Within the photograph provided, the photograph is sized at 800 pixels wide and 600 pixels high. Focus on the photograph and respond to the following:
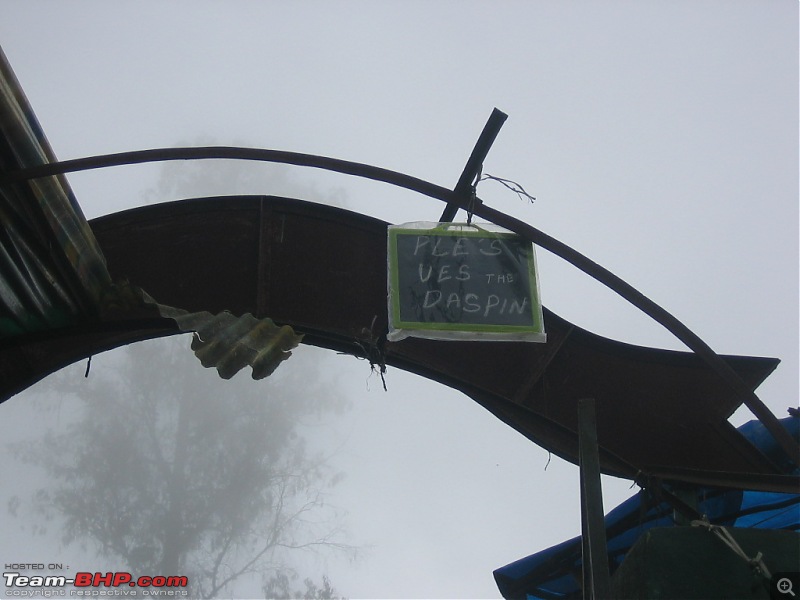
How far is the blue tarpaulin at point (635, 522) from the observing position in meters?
5.95

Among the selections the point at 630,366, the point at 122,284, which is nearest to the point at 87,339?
the point at 122,284

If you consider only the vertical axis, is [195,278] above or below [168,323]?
above

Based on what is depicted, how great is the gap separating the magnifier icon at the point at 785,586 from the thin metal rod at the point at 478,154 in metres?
2.82

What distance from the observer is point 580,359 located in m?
5.62

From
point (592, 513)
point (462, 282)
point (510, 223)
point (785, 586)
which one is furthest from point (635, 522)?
point (785, 586)

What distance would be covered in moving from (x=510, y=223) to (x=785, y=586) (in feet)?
8.78

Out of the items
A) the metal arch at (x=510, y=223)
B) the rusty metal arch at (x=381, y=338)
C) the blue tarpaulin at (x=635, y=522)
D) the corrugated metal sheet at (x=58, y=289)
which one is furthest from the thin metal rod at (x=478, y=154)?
the blue tarpaulin at (x=635, y=522)

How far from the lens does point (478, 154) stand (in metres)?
4.96

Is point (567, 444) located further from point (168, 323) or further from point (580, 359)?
point (168, 323)

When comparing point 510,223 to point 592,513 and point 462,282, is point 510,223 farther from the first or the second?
point 592,513

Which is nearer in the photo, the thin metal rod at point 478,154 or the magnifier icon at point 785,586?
the magnifier icon at point 785,586

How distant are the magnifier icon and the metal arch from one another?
1718 millimetres

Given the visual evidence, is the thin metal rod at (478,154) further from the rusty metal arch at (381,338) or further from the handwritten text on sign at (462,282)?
the rusty metal arch at (381,338)

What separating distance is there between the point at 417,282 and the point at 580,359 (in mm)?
1427
